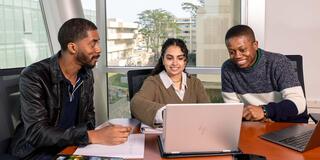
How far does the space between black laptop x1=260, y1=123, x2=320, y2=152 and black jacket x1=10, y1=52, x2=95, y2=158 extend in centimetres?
86

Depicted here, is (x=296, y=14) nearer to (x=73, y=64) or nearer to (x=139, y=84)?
(x=139, y=84)

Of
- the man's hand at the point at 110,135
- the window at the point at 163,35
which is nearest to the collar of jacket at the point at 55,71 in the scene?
the man's hand at the point at 110,135

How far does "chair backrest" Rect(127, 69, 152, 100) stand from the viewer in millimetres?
2182

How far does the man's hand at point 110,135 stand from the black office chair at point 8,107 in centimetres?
48

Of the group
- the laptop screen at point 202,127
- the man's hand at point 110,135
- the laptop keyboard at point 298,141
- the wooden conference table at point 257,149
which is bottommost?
the wooden conference table at point 257,149

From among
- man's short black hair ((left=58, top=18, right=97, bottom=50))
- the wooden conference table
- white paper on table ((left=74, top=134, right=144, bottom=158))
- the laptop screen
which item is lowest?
the wooden conference table

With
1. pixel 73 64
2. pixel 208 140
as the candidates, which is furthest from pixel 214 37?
pixel 208 140

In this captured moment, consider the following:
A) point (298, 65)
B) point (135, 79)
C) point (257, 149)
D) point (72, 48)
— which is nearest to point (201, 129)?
point (257, 149)

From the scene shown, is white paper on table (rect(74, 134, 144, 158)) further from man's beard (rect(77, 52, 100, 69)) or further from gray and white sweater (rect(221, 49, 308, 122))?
gray and white sweater (rect(221, 49, 308, 122))

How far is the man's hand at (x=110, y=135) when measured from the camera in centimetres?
133

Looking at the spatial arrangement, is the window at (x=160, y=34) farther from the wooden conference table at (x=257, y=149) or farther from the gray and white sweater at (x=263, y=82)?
the wooden conference table at (x=257, y=149)

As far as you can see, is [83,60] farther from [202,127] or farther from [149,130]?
[202,127]

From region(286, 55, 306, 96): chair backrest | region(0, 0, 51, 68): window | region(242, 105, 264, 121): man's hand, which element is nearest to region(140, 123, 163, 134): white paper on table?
region(242, 105, 264, 121): man's hand

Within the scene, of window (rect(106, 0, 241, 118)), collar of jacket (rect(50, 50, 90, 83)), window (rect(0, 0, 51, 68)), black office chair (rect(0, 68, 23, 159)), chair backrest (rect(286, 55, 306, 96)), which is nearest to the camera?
black office chair (rect(0, 68, 23, 159))
